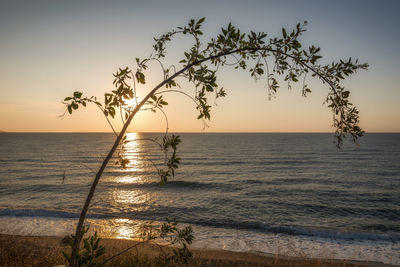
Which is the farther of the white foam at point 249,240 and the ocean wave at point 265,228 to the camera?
the ocean wave at point 265,228

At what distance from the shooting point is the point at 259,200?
21750mm

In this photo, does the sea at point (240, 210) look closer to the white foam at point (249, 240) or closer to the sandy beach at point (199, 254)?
the white foam at point (249, 240)

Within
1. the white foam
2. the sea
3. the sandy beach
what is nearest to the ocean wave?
the sea

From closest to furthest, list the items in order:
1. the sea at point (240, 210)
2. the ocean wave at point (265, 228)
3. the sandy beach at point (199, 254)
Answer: the sandy beach at point (199, 254)
the sea at point (240, 210)
the ocean wave at point (265, 228)

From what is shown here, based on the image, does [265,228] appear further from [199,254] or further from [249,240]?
[199,254]

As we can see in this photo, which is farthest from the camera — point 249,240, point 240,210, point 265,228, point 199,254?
point 240,210

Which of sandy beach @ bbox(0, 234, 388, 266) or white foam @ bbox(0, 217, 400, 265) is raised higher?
sandy beach @ bbox(0, 234, 388, 266)

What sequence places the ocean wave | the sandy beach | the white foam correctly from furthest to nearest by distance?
1. the ocean wave
2. the white foam
3. the sandy beach

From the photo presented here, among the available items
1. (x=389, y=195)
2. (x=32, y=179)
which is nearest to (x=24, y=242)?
(x=32, y=179)

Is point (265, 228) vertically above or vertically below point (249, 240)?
below

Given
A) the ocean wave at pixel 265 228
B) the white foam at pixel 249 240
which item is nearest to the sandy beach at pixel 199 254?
the white foam at pixel 249 240

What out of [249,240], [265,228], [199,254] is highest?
[199,254]

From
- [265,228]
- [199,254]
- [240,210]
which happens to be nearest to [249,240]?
[265,228]

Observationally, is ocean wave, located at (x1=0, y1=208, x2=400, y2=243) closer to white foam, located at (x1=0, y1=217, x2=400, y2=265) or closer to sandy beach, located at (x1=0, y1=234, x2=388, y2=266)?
white foam, located at (x1=0, y1=217, x2=400, y2=265)
